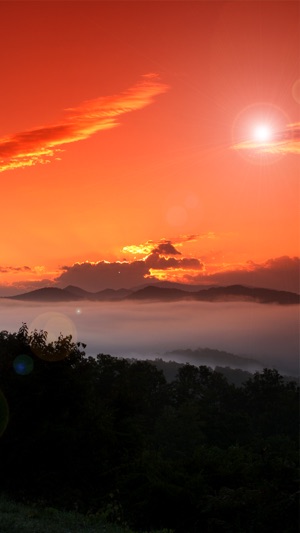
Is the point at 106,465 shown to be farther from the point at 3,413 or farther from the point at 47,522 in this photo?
the point at 47,522

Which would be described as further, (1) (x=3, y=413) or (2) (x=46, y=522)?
(1) (x=3, y=413)

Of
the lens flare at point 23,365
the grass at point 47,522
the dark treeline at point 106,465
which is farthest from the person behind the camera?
the lens flare at point 23,365

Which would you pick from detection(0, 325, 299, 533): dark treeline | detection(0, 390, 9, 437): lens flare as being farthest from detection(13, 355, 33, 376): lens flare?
detection(0, 390, 9, 437): lens flare

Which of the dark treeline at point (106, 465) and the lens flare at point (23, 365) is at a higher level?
the lens flare at point (23, 365)

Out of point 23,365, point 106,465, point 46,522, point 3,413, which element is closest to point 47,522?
point 46,522

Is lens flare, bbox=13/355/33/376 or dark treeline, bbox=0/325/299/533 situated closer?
dark treeline, bbox=0/325/299/533

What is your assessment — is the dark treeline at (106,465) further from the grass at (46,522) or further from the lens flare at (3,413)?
the grass at (46,522)

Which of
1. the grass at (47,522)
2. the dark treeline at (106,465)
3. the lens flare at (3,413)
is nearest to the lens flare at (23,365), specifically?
the dark treeline at (106,465)

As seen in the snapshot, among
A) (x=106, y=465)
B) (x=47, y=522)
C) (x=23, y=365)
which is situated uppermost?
(x=23, y=365)

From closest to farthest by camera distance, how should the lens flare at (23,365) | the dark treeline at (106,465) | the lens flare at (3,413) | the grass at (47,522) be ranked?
the grass at (47,522), the dark treeline at (106,465), the lens flare at (3,413), the lens flare at (23,365)

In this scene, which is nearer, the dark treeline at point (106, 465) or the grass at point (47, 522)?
the grass at point (47, 522)

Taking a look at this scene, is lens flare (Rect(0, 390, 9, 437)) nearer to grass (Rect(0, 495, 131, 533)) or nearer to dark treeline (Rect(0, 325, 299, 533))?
dark treeline (Rect(0, 325, 299, 533))

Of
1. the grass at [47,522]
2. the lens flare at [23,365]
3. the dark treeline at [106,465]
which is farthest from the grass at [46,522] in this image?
the lens flare at [23,365]

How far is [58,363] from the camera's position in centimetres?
3459
